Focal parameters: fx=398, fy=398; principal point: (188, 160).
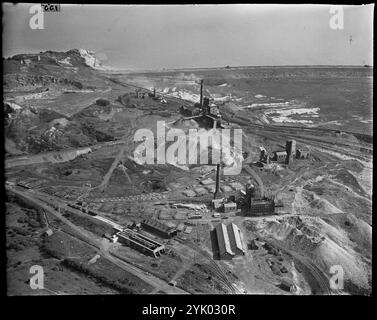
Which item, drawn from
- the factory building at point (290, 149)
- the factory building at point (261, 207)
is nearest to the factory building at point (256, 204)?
the factory building at point (261, 207)

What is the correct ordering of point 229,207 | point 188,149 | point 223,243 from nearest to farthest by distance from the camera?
point 223,243 → point 229,207 → point 188,149

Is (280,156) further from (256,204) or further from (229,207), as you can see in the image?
(229,207)

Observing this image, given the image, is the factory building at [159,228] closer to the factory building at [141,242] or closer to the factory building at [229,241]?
the factory building at [141,242]

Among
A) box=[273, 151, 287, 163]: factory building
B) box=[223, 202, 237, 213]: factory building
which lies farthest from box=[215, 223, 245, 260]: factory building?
box=[273, 151, 287, 163]: factory building

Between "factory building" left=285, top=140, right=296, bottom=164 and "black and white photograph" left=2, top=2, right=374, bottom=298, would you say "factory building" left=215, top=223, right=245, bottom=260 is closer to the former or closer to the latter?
"black and white photograph" left=2, top=2, right=374, bottom=298

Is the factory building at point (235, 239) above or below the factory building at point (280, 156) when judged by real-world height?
below

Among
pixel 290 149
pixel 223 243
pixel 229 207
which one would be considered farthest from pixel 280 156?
pixel 223 243

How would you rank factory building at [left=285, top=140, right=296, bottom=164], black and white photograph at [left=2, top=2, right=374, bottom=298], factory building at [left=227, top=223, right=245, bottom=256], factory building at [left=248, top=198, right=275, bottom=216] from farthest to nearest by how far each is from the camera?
factory building at [left=285, top=140, right=296, bottom=164]
factory building at [left=248, top=198, right=275, bottom=216]
factory building at [left=227, top=223, right=245, bottom=256]
black and white photograph at [left=2, top=2, right=374, bottom=298]
